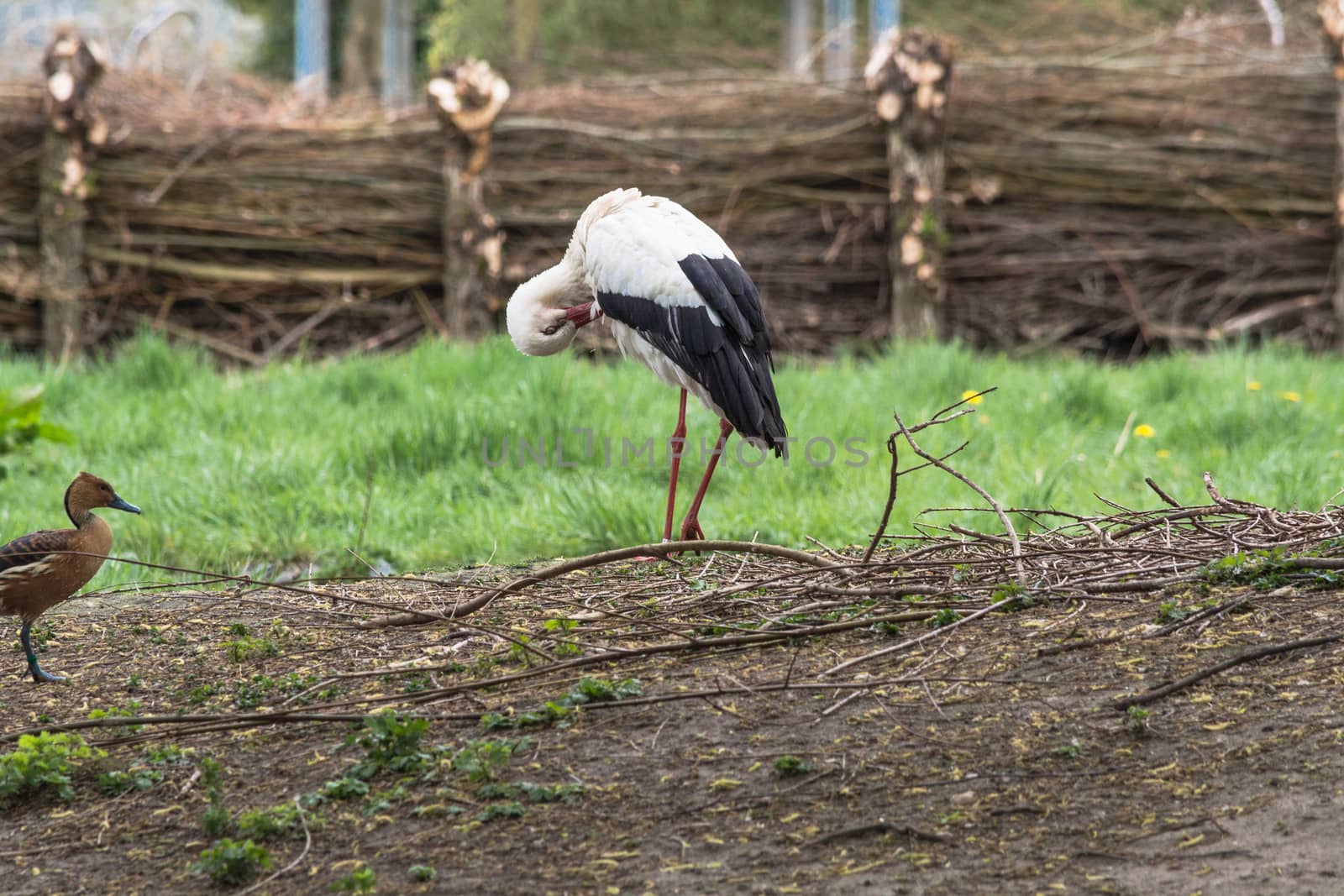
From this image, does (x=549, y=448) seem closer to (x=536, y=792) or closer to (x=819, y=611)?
(x=819, y=611)

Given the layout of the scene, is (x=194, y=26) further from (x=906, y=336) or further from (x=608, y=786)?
(x=608, y=786)

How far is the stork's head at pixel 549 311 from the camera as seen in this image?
471 cm

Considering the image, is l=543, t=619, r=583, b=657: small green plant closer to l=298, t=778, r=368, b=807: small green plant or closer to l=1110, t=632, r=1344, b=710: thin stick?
l=298, t=778, r=368, b=807: small green plant

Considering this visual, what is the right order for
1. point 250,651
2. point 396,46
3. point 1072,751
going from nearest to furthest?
point 1072,751 < point 250,651 < point 396,46

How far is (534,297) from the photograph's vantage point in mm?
4750

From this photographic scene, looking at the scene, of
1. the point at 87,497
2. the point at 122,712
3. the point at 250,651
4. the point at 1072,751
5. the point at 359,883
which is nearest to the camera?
the point at 359,883

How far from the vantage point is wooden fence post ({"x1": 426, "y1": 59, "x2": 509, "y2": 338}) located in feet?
25.1

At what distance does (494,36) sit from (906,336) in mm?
14478

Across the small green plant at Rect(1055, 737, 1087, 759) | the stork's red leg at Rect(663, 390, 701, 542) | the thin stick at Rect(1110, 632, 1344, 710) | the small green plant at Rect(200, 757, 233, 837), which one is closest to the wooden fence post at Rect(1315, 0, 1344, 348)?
the stork's red leg at Rect(663, 390, 701, 542)

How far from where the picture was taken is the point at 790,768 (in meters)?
2.43

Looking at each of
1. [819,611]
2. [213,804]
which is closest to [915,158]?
[819,611]

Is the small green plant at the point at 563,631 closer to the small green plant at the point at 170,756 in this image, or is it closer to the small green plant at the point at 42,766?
the small green plant at the point at 170,756

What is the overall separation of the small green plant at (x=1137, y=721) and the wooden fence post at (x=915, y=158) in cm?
521

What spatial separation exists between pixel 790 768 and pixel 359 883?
723mm
